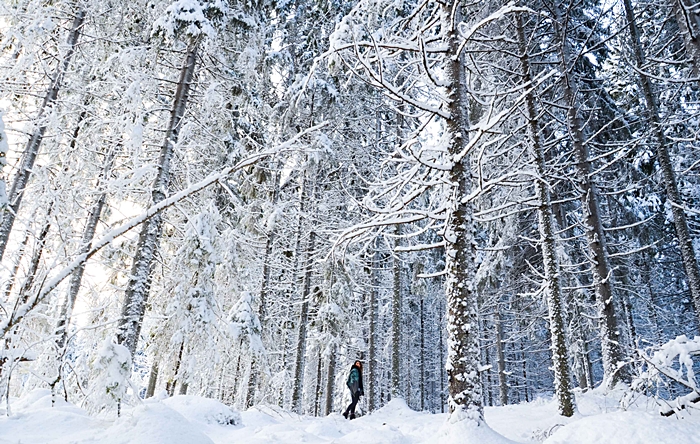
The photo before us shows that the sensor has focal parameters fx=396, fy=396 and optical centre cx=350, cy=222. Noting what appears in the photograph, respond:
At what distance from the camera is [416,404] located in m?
35.9

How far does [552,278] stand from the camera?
7.63 metres

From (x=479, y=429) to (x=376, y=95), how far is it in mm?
14613

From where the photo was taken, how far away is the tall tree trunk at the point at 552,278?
7125 millimetres

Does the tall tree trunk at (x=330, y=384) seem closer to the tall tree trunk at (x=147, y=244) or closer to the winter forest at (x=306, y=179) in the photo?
the winter forest at (x=306, y=179)

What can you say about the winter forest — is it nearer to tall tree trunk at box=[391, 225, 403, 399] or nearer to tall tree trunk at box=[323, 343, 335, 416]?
tall tree trunk at box=[391, 225, 403, 399]

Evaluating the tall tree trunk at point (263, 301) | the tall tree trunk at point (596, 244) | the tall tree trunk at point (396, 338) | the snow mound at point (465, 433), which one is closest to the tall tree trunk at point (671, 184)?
the tall tree trunk at point (596, 244)

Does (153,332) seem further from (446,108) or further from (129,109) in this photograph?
(446,108)

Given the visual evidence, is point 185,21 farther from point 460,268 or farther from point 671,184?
point 671,184

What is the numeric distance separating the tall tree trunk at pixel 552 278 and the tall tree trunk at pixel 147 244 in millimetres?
6780

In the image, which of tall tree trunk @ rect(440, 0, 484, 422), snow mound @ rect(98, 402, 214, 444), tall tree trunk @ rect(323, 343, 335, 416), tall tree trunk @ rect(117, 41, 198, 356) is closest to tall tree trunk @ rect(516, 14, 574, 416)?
tall tree trunk @ rect(440, 0, 484, 422)

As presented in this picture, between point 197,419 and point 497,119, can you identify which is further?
point 197,419

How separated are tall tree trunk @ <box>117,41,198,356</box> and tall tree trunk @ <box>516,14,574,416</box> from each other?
6.78m

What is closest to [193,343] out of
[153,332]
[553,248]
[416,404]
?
[153,332]

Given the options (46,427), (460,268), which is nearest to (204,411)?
(46,427)
